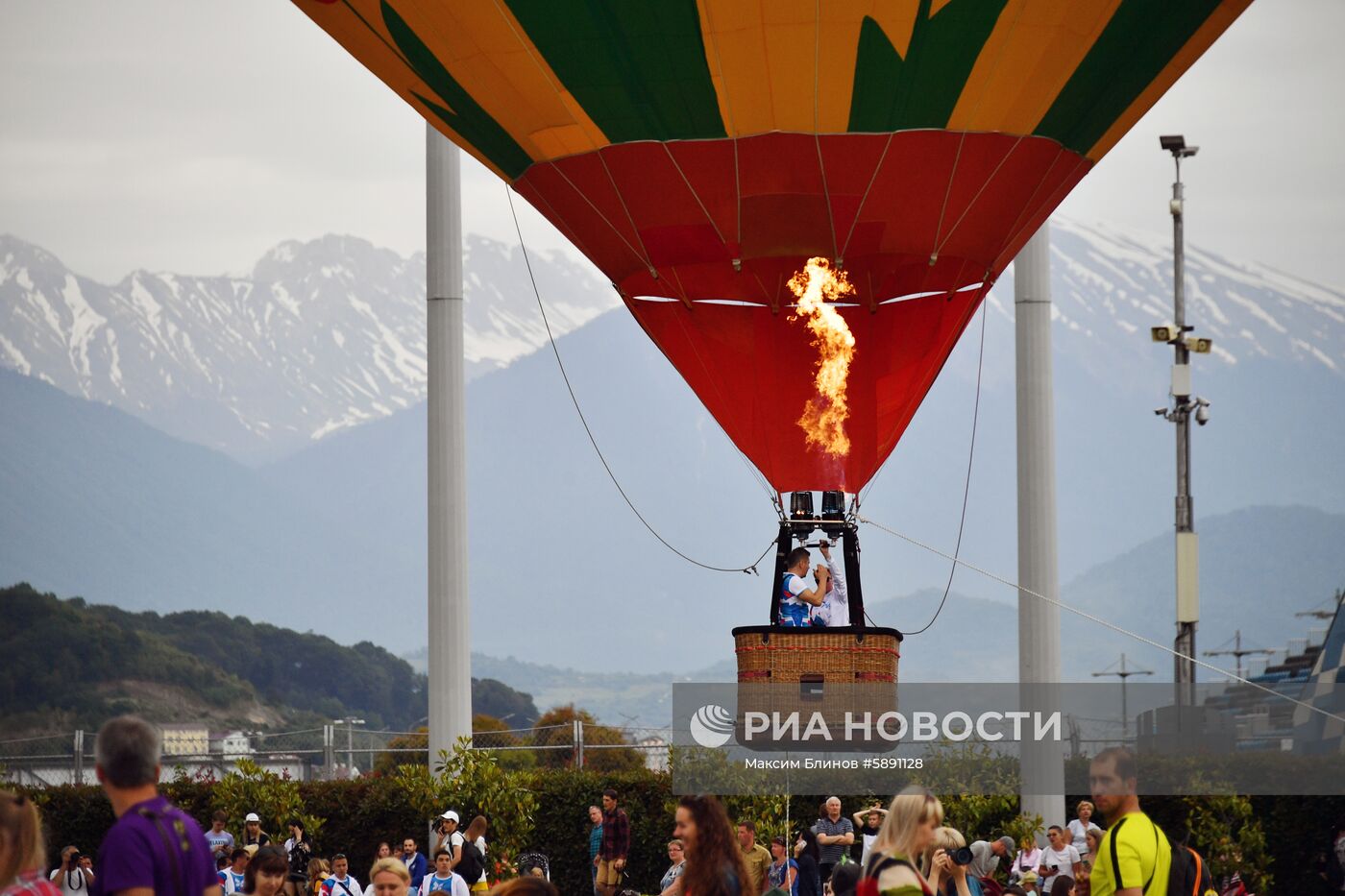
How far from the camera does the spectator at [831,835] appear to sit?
1082 cm

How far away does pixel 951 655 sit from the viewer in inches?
5802

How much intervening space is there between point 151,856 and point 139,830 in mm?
61

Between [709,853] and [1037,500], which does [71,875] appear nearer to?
[1037,500]

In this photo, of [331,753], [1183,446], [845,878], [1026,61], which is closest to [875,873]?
[845,878]

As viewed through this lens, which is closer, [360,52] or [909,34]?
[909,34]

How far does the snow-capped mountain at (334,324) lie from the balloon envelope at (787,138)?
408 feet

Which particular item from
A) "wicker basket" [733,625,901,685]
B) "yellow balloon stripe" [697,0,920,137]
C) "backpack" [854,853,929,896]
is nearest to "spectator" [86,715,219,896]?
"backpack" [854,853,929,896]

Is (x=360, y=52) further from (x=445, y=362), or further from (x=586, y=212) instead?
(x=445, y=362)

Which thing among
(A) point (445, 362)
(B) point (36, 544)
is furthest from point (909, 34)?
(B) point (36, 544)

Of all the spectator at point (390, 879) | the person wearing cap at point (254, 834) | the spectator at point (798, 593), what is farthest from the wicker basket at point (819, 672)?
the spectator at point (390, 879)

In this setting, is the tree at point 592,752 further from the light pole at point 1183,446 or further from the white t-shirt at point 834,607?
the white t-shirt at point 834,607

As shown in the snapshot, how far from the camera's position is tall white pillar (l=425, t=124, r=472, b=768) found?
14.1m

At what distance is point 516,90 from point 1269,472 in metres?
149

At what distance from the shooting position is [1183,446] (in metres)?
18.0
